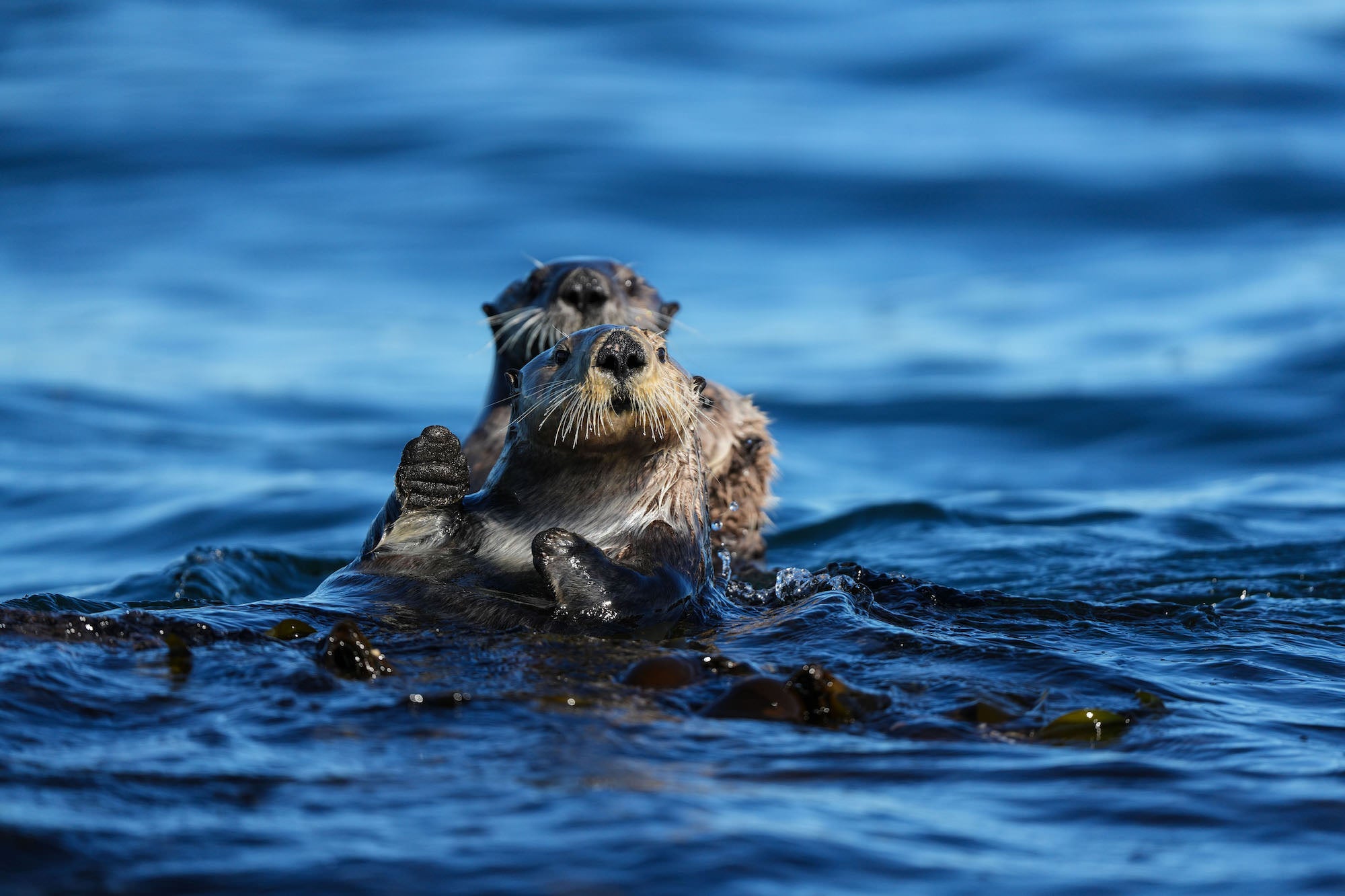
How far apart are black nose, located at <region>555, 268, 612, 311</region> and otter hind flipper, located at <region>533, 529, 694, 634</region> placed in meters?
2.64

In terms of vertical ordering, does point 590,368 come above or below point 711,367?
below

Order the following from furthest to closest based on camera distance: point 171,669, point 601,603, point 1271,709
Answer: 1. point 601,603
2. point 1271,709
3. point 171,669

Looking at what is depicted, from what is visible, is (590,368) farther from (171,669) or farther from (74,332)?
(74,332)

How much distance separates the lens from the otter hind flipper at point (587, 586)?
4.33 metres

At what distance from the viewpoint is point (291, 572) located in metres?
7.93

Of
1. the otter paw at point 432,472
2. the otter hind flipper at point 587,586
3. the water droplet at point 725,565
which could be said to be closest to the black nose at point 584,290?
the water droplet at point 725,565

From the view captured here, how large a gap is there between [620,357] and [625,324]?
2.06m

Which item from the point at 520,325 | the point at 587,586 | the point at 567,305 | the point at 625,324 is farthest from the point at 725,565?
the point at 587,586

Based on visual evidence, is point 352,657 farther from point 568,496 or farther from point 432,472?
point 568,496

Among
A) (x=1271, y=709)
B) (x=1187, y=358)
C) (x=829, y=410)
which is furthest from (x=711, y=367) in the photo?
(x=1271, y=709)

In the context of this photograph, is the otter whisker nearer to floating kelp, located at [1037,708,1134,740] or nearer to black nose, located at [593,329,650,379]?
black nose, located at [593,329,650,379]

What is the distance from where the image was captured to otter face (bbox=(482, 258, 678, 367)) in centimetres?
691

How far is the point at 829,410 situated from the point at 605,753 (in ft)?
31.6

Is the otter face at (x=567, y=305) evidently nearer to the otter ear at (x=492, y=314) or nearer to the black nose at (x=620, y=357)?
the otter ear at (x=492, y=314)
